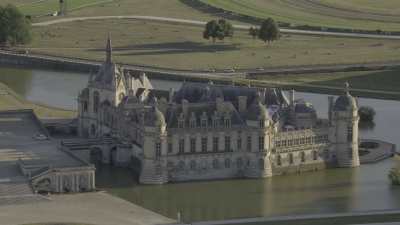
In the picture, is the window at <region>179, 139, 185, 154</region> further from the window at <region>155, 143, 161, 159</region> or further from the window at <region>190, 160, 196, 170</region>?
the window at <region>155, 143, 161, 159</region>

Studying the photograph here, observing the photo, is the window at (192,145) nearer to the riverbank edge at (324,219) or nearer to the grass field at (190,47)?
the riverbank edge at (324,219)

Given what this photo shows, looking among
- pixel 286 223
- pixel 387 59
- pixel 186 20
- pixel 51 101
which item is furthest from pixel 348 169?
pixel 186 20

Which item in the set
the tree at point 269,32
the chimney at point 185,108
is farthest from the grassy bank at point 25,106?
the tree at point 269,32

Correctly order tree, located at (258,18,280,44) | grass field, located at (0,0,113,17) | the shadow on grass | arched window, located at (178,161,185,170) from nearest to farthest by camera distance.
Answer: arched window, located at (178,161,185,170)
the shadow on grass
tree, located at (258,18,280,44)
grass field, located at (0,0,113,17)

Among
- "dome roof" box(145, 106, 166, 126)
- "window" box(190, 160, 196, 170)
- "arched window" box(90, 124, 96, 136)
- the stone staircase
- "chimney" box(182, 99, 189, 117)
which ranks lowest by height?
the stone staircase

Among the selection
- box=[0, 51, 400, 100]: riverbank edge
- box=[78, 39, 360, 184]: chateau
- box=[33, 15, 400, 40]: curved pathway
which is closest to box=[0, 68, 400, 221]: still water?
box=[78, 39, 360, 184]: chateau

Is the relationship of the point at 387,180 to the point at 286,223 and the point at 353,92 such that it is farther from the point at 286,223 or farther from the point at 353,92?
the point at 353,92
